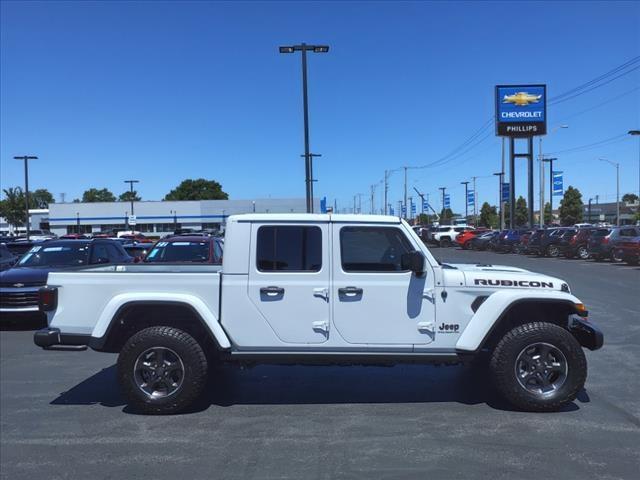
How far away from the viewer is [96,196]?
6398 inches

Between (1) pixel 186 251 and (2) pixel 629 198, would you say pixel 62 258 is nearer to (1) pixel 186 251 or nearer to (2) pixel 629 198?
(1) pixel 186 251

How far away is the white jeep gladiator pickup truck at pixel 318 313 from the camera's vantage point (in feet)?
17.6

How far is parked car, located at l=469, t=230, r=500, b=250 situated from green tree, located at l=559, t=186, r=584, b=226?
51.1 m

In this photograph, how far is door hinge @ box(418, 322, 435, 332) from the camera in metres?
5.36

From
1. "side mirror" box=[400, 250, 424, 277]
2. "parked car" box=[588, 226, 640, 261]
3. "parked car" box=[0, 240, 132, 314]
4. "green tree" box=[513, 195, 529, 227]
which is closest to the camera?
"side mirror" box=[400, 250, 424, 277]

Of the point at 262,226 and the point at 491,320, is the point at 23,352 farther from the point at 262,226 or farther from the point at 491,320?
the point at 491,320

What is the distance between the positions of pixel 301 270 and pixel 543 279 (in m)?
2.37

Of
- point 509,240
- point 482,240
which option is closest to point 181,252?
point 509,240

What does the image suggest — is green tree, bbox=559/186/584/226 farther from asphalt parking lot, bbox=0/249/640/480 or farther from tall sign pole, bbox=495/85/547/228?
asphalt parking lot, bbox=0/249/640/480

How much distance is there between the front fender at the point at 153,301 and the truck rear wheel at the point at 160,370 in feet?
0.97

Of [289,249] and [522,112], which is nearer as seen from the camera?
[289,249]

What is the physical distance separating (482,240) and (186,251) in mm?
31959

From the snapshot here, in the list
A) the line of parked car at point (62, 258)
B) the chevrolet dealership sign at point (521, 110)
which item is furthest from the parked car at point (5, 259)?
the chevrolet dealership sign at point (521, 110)

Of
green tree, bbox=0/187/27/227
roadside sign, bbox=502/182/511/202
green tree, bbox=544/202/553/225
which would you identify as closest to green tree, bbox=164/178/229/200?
green tree, bbox=0/187/27/227
